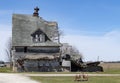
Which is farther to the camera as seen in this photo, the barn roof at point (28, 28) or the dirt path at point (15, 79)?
the barn roof at point (28, 28)

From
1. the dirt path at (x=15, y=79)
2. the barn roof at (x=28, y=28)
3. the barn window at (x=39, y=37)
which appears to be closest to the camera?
the dirt path at (x=15, y=79)

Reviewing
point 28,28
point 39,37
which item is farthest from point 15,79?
point 28,28

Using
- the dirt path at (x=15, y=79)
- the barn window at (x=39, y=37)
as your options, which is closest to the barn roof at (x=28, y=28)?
the barn window at (x=39, y=37)

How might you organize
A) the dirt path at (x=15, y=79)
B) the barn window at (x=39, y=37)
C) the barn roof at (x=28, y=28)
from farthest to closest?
the barn window at (x=39, y=37), the barn roof at (x=28, y=28), the dirt path at (x=15, y=79)

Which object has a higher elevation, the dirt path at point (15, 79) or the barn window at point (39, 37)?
the barn window at point (39, 37)

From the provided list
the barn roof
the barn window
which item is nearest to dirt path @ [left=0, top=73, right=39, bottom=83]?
the barn roof

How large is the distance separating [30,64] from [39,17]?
39.8ft

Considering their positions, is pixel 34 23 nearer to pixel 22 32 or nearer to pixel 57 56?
pixel 22 32

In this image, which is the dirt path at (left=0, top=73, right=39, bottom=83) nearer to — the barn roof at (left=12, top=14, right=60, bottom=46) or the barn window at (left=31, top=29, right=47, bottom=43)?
the barn roof at (left=12, top=14, right=60, bottom=46)

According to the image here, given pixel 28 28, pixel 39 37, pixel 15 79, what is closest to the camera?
pixel 15 79

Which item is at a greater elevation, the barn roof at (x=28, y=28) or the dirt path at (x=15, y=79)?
the barn roof at (x=28, y=28)

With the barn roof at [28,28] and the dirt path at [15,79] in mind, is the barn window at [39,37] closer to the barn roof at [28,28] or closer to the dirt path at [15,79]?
the barn roof at [28,28]

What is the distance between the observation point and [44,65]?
70.6 metres

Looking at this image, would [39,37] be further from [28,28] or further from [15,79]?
[15,79]
